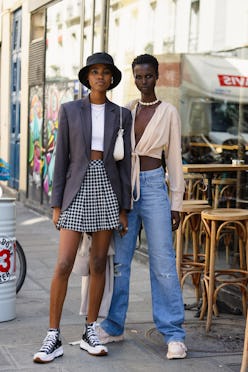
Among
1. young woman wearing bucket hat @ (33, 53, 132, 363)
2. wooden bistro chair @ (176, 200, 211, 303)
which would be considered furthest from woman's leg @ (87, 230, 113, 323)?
wooden bistro chair @ (176, 200, 211, 303)

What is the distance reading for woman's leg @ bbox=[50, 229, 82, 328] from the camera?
5.07m

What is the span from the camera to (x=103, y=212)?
507 cm

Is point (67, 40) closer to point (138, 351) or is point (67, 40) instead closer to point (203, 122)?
point (203, 122)

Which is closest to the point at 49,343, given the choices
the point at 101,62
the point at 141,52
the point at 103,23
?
the point at 101,62

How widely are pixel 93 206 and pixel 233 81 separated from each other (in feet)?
11.2

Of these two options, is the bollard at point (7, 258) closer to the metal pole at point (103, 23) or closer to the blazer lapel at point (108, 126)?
the blazer lapel at point (108, 126)

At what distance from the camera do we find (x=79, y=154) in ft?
16.5

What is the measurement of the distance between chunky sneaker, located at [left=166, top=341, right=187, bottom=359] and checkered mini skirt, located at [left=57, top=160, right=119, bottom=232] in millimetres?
881

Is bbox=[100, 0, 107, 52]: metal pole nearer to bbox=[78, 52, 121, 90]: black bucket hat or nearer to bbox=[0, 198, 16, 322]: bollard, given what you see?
bbox=[0, 198, 16, 322]: bollard

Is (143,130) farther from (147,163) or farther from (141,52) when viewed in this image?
(141,52)

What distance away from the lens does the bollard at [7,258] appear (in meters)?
5.97

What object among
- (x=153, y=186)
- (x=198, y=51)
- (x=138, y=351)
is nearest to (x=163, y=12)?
(x=198, y=51)

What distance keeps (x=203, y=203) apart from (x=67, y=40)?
20.6 feet

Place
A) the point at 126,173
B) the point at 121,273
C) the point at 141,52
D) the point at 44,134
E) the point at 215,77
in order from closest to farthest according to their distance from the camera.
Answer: the point at 126,173 < the point at 121,273 < the point at 215,77 < the point at 141,52 < the point at 44,134
